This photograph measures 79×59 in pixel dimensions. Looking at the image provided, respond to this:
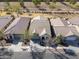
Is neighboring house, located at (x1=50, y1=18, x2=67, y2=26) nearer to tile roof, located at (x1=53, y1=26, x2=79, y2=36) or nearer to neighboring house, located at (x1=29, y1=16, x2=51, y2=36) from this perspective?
neighboring house, located at (x1=29, y1=16, x2=51, y2=36)

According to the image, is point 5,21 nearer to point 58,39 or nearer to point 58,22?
point 58,22

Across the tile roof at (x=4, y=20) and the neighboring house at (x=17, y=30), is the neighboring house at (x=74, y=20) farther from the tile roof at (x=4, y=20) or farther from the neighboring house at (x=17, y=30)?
the tile roof at (x=4, y=20)

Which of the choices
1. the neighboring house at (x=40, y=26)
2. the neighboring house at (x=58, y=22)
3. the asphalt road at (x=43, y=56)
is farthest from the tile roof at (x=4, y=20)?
the asphalt road at (x=43, y=56)

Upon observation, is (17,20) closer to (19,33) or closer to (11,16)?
(11,16)

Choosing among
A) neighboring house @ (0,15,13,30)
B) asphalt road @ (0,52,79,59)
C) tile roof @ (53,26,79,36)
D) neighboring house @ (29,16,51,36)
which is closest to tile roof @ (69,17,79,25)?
tile roof @ (53,26,79,36)

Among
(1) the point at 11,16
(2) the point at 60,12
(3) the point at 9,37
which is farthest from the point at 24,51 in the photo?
(2) the point at 60,12

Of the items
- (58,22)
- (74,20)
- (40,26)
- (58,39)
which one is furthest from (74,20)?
(58,39)

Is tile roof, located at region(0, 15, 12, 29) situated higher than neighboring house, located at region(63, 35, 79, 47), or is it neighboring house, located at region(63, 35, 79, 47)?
tile roof, located at region(0, 15, 12, 29)
